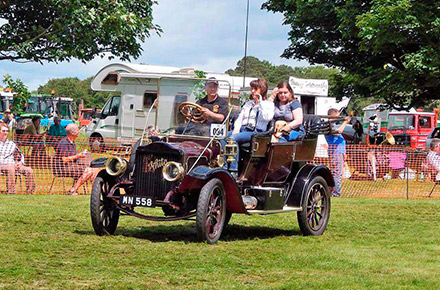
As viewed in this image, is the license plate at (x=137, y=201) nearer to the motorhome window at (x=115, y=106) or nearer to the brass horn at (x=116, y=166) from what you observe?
the brass horn at (x=116, y=166)

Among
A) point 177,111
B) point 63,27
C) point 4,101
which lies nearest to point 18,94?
point 63,27

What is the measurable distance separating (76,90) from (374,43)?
3765 inches

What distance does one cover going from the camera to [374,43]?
26.8 meters

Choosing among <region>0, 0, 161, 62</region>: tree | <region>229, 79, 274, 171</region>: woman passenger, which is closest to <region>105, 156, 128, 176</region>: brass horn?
<region>229, 79, 274, 171</region>: woman passenger

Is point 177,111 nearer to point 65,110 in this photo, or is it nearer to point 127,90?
point 127,90

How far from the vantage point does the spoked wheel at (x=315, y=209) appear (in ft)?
34.2

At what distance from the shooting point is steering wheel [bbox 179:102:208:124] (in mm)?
9977

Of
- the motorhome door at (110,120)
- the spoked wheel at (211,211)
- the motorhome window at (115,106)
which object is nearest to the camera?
the spoked wheel at (211,211)

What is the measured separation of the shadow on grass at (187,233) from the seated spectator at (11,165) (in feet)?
18.9

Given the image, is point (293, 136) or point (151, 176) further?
point (293, 136)

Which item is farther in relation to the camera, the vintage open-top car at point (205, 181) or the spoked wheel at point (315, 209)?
the spoked wheel at point (315, 209)

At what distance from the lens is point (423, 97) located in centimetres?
3030

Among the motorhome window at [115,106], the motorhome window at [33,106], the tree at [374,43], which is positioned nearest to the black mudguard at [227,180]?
the tree at [374,43]

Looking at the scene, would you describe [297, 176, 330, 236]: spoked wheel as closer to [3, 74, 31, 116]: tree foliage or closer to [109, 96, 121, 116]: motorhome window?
[3, 74, 31, 116]: tree foliage
